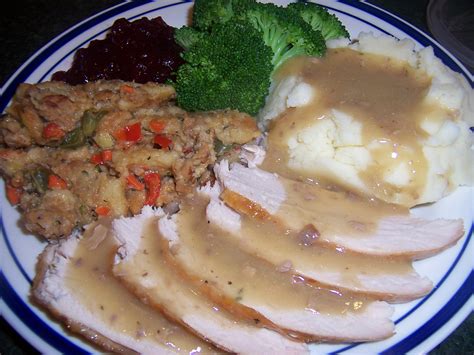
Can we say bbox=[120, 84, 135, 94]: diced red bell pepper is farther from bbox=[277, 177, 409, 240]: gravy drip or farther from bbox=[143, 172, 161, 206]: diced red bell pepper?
bbox=[277, 177, 409, 240]: gravy drip

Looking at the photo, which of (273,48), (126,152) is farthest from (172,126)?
(273,48)

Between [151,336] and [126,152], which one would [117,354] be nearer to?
[151,336]

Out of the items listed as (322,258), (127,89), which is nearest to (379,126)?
(322,258)

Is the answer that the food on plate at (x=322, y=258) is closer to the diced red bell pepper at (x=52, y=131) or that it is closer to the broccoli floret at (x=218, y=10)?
the diced red bell pepper at (x=52, y=131)

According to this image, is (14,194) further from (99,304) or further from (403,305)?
(403,305)

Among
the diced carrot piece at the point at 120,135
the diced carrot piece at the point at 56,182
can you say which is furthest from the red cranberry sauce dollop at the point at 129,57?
the diced carrot piece at the point at 56,182
